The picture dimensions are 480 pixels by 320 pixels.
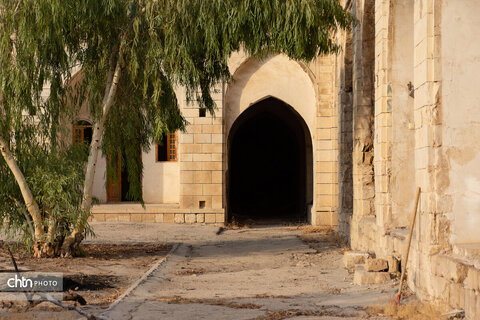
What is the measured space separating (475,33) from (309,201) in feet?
44.5

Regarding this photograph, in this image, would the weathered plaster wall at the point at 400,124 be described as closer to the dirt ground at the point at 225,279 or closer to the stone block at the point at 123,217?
the dirt ground at the point at 225,279

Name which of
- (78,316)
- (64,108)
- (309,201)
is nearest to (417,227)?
(78,316)

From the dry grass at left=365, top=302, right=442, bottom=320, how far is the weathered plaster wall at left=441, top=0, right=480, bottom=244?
0.80 meters

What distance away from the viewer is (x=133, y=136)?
11875 millimetres

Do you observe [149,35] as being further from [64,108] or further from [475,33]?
[475,33]

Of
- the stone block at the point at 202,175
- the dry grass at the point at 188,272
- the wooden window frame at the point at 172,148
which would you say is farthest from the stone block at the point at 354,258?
the wooden window frame at the point at 172,148

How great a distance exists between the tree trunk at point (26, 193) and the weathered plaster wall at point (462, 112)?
6.43 metres

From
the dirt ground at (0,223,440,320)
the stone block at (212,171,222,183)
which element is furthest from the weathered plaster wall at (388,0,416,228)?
the stone block at (212,171,222,183)

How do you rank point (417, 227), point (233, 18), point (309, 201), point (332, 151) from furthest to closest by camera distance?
point (309, 201)
point (332, 151)
point (233, 18)
point (417, 227)

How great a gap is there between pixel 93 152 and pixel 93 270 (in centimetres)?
200

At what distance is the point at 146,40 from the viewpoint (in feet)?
36.4

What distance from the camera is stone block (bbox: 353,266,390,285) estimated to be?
9055mm

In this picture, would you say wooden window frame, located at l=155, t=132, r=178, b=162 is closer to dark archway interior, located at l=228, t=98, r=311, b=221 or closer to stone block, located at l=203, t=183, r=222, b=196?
stone block, located at l=203, t=183, r=222, b=196

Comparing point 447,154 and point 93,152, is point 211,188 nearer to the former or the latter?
point 93,152
